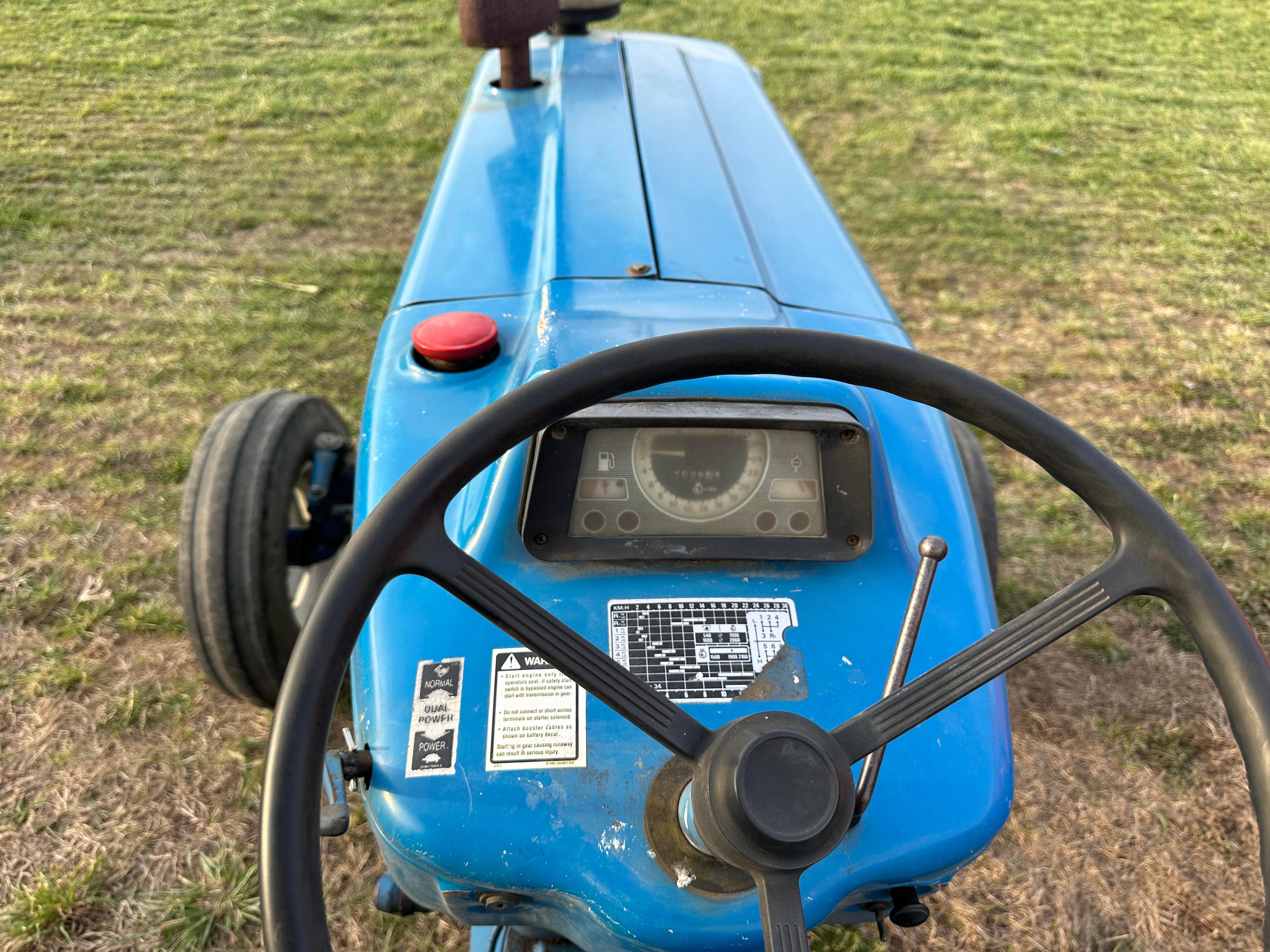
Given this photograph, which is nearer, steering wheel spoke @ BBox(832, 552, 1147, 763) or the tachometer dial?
steering wheel spoke @ BBox(832, 552, 1147, 763)

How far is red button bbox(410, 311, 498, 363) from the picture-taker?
1.38 meters

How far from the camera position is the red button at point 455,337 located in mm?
1378

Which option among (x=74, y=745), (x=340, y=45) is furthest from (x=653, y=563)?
(x=340, y=45)

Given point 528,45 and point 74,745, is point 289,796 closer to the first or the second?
point 74,745

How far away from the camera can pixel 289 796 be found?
0.68 metres

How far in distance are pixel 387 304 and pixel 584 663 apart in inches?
102

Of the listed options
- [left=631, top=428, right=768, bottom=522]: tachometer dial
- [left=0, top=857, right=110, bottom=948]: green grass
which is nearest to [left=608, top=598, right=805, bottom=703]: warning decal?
[left=631, top=428, right=768, bottom=522]: tachometer dial

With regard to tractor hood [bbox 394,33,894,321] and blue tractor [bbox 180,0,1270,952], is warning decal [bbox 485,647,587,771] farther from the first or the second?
A: tractor hood [bbox 394,33,894,321]

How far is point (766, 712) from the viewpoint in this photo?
2.29 ft

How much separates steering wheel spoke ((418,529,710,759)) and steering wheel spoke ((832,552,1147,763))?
0.13 meters

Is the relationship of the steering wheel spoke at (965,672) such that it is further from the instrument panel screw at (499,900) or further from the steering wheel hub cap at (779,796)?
the instrument panel screw at (499,900)

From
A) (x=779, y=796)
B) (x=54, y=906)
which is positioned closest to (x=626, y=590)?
(x=779, y=796)

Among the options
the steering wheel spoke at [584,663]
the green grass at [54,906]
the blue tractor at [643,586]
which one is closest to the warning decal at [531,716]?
the blue tractor at [643,586]

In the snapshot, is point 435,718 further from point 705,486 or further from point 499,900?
point 705,486
